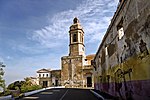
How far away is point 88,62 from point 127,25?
156 feet

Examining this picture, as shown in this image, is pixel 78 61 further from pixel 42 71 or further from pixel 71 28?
pixel 42 71

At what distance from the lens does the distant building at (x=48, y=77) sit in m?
58.6

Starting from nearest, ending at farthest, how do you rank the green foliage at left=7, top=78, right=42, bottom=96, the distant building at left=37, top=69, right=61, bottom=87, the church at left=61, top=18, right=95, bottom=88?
the green foliage at left=7, top=78, right=42, bottom=96
the church at left=61, top=18, right=95, bottom=88
the distant building at left=37, top=69, right=61, bottom=87

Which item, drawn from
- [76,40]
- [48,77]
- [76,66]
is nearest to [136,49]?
[76,66]

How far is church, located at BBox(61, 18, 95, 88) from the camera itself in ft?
165

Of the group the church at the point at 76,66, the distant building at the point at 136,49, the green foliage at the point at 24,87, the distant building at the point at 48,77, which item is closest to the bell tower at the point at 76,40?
the church at the point at 76,66

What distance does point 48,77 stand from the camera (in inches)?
2410

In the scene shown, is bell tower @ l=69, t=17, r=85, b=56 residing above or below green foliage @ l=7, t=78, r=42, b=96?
above

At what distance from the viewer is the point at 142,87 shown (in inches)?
296

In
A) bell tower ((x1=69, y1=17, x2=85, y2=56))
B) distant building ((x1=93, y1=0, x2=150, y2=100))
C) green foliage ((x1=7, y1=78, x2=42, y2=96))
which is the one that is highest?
bell tower ((x1=69, y1=17, x2=85, y2=56))

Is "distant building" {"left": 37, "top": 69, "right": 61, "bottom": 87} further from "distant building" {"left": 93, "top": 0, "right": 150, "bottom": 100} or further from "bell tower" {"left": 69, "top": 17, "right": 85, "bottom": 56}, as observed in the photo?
"distant building" {"left": 93, "top": 0, "right": 150, "bottom": 100}

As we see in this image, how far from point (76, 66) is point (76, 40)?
23.0 ft

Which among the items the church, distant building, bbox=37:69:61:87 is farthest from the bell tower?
distant building, bbox=37:69:61:87

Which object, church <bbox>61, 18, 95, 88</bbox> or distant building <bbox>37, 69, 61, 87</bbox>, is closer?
church <bbox>61, 18, 95, 88</bbox>
